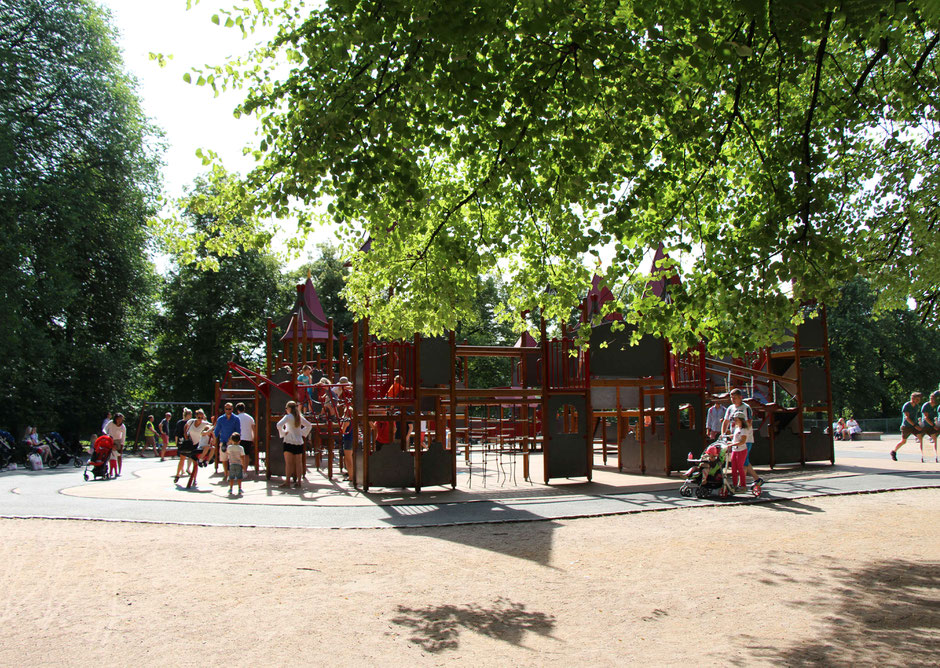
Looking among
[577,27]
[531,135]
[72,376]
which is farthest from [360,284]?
[72,376]

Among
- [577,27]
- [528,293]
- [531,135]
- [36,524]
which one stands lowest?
[36,524]

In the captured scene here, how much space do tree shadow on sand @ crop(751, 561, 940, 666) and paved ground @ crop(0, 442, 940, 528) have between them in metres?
4.56

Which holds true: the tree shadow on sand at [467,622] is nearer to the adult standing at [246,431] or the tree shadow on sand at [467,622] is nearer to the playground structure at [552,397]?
the playground structure at [552,397]

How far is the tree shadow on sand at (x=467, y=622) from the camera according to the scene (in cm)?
512

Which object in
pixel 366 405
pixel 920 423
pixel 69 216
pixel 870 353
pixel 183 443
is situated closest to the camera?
pixel 366 405

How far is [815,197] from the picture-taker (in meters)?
7.43

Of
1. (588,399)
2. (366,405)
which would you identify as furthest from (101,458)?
(588,399)

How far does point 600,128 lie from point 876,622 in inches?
200

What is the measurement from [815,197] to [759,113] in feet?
7.85

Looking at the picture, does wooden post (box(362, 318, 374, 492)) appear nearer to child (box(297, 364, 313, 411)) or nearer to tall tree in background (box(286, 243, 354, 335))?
child (box(297, 364, 313, 411))

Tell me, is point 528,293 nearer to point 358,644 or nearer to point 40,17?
point 358,644

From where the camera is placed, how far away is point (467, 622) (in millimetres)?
5535

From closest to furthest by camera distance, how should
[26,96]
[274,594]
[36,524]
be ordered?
[274,594] < [36,524] < [26,96]

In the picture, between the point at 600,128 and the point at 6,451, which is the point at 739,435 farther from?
the point at 6,451
